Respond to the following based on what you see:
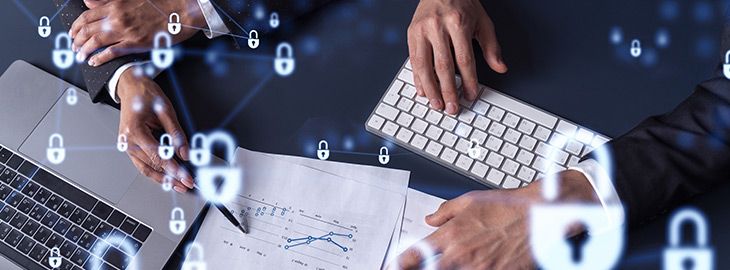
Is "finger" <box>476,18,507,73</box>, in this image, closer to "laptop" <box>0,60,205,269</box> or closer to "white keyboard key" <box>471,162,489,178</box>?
"white keyboard key" <box>471,162,489,178</box>

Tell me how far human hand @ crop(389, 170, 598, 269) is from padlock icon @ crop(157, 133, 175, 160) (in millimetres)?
326

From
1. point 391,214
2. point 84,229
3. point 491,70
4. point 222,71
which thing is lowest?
point 84,229

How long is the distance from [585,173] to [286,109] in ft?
1.29

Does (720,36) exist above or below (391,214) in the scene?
above

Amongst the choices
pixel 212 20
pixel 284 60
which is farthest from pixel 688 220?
pixel 212 20

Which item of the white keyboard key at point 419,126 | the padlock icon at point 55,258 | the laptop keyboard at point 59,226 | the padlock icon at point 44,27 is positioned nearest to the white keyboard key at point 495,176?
the white keyboard key at point 419,126

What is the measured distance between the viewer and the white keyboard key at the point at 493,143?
913 millimetres

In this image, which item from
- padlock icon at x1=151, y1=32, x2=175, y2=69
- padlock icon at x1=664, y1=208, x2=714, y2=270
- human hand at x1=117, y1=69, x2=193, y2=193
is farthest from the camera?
padlock icon at x1=151, y1=32, x2=175, y2=69

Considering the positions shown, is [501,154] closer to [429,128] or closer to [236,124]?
[429,128]

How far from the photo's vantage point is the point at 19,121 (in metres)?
1.01

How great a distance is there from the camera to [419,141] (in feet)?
3.07

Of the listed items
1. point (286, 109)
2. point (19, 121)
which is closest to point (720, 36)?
point (286, 109)

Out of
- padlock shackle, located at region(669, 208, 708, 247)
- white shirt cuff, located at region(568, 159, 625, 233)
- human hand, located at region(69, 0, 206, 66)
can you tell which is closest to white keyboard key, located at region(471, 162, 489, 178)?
white shirt cuff, located at region(568, 159, 625, 233)

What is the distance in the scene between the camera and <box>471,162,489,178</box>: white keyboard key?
901 mm
